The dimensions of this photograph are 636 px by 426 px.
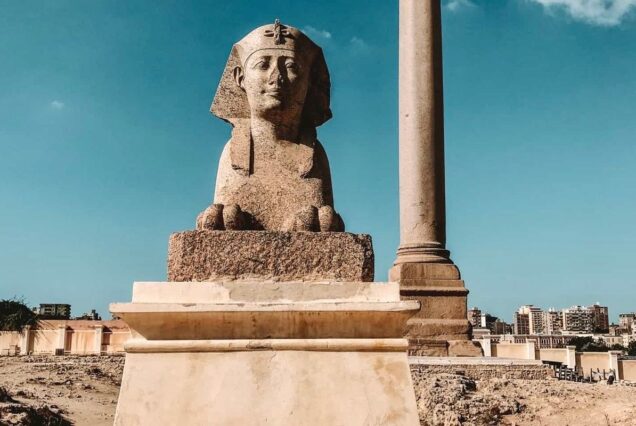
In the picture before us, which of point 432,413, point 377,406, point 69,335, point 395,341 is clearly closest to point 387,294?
point 395,341

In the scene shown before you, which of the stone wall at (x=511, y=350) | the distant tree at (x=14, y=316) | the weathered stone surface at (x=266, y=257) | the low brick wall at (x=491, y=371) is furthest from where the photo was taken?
the distant tree at (x=14, y=316)

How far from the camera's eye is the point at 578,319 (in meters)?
107

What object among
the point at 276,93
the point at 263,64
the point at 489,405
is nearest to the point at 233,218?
the point at 276,93

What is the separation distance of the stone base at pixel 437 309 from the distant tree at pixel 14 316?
30.1m

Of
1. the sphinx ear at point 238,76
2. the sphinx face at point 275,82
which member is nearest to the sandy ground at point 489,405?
the sphinx face at point 275,82

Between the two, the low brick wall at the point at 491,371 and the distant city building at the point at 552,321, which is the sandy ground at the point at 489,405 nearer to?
the low brick wall at the point at 491,371

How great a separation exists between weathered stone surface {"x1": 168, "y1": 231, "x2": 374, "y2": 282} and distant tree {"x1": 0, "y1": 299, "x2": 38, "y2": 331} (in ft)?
119

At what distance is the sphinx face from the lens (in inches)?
166

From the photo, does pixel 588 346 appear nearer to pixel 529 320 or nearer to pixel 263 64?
pixel 263 64

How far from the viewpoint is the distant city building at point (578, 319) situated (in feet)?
346

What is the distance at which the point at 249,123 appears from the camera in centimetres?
438

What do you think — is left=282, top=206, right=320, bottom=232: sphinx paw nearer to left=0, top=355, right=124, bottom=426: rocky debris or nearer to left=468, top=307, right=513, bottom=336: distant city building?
left=0, top=355, right=124, bottom=426: rocky debris

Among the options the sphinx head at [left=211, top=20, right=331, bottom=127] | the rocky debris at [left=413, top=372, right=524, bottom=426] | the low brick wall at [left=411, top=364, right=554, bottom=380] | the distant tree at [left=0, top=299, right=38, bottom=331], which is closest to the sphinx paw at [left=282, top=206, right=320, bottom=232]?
the sphinx head at [left=211, top=20, right=331, bottom=127]

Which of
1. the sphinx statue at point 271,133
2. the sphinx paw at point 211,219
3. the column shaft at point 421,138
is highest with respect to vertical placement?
the column shaft at point 421,138
